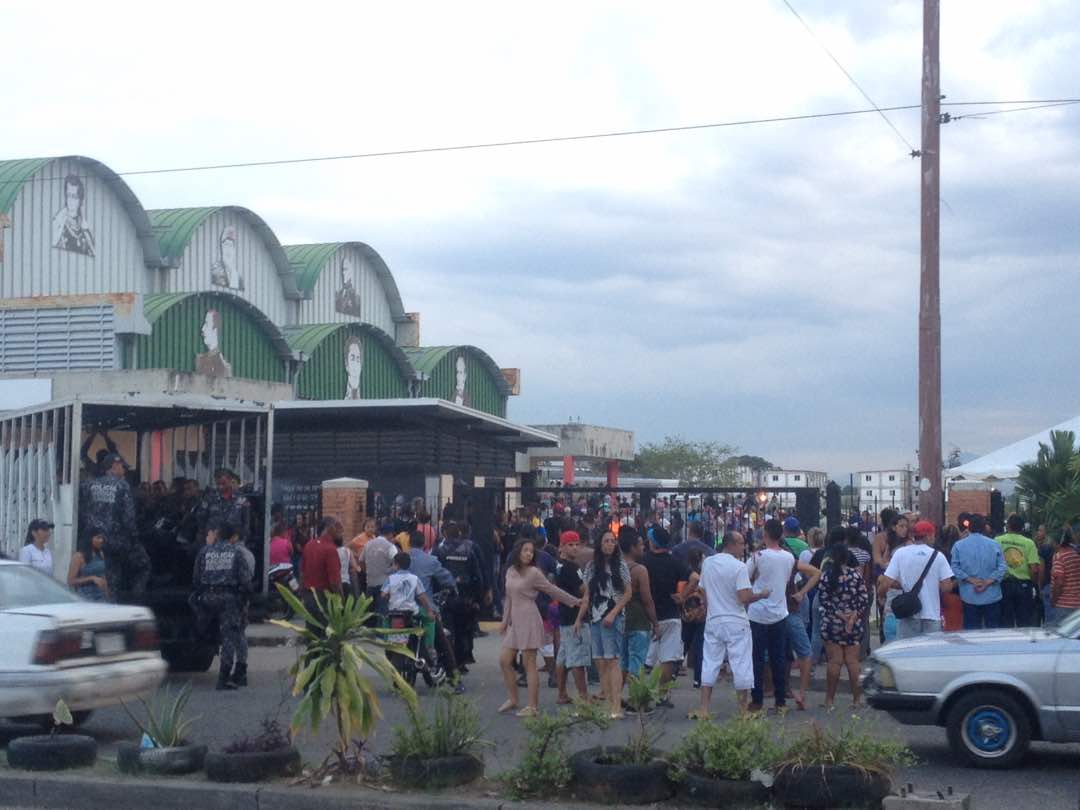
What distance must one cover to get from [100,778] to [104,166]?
93.4 ft

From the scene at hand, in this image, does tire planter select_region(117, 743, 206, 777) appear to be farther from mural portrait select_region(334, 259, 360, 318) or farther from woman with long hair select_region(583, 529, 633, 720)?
mural portrait select_region(334, 259, 360, 318)

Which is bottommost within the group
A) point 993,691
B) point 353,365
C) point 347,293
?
point 993,691

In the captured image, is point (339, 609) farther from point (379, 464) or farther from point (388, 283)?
point (388, 283)

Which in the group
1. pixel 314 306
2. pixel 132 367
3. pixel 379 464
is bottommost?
pixel 379 464

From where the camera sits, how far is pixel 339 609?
327 inches

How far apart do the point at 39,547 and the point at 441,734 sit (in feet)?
21.7

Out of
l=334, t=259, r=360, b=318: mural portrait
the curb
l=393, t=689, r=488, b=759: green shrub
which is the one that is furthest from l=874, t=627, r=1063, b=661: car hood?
l=334, t=259, r=360, b=318: mural portrait

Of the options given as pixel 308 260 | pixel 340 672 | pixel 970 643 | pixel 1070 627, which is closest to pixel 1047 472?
pixel 1070 627

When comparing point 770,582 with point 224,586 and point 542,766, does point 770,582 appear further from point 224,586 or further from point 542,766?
point 224,586

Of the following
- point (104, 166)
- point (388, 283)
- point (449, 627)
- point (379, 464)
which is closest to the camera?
point (449, 627)

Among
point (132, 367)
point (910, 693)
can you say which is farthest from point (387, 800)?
point (132, 367)

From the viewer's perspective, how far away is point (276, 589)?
16.7m

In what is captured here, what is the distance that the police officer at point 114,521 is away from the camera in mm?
13461

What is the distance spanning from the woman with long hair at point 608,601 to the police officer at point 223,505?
14.2 feet
